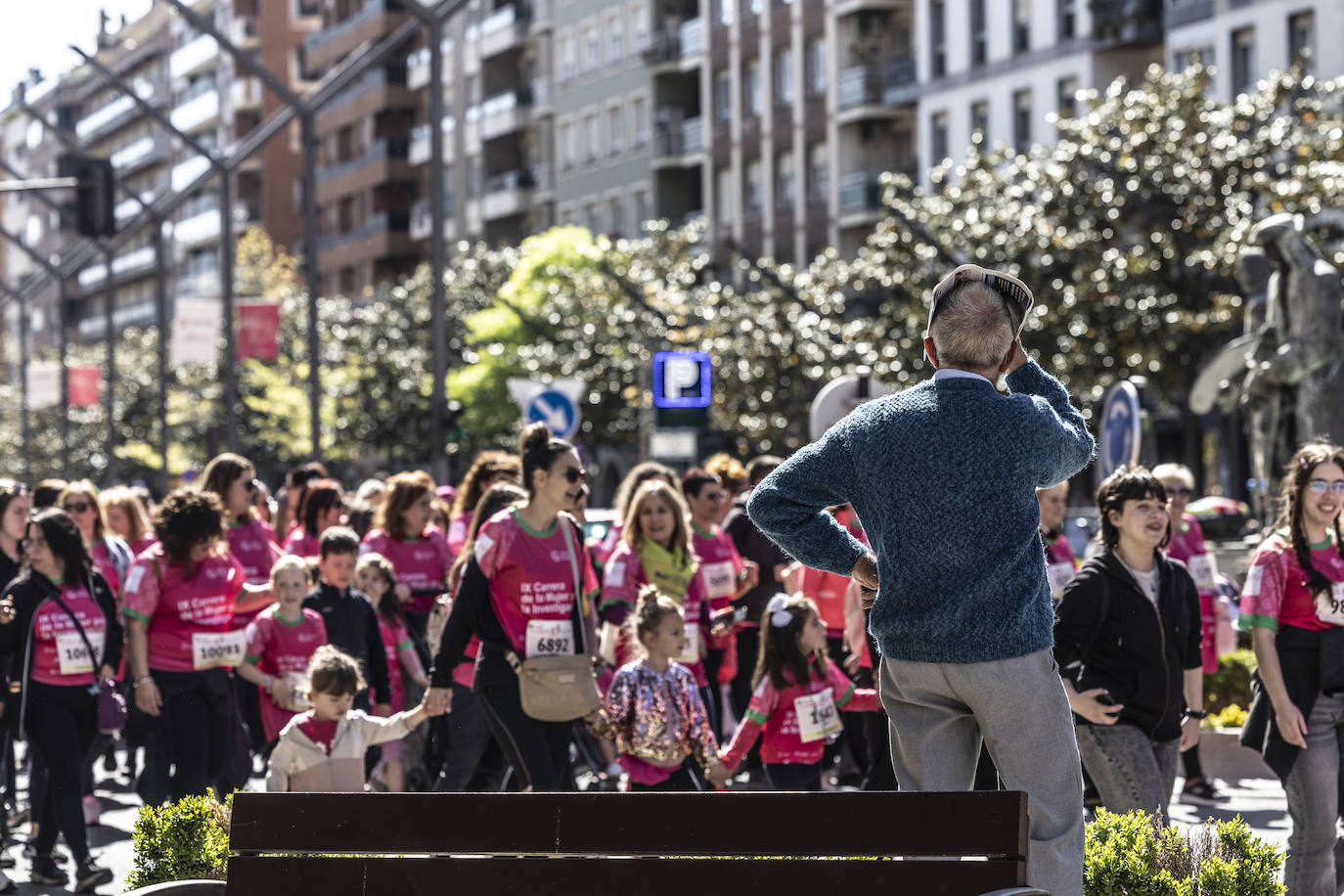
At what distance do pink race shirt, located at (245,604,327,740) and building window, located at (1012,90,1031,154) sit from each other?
47.0 meters

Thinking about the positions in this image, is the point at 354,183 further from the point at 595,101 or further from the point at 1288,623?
the point at 1288,623

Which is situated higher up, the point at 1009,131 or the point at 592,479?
the point at 1009,131

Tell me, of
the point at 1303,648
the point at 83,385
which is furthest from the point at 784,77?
the point at 1303,648

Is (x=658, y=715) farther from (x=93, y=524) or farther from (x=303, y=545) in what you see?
(x=93, y=524)

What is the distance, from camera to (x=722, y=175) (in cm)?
7306

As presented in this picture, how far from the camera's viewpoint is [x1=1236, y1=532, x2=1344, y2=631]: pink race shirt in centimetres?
884

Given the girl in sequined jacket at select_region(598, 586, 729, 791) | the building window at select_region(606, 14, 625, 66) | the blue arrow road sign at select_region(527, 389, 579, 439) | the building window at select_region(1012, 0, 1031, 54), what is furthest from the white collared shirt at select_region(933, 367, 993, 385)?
the building window at select_region(606, 14, 625, 66)

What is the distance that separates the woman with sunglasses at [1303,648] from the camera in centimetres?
861

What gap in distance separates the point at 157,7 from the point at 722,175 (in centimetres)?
5854

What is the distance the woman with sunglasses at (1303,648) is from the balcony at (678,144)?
65.9 m

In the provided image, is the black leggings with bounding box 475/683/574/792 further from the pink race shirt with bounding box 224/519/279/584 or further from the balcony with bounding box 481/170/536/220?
the balcony with bounding box 481/170/536/220

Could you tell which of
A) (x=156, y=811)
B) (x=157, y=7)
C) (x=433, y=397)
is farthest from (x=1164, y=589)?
(x=157, y=7)

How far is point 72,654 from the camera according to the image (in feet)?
38.1

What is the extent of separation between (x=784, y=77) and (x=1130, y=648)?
61.0m
